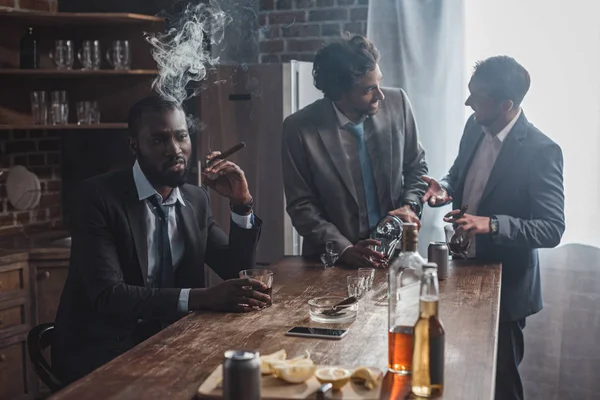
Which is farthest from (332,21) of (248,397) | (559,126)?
(248,397)

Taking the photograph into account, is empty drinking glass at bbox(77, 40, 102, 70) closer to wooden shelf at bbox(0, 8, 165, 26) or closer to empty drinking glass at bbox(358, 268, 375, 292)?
wooden shelf at bbox(0, 8, 165, 26)

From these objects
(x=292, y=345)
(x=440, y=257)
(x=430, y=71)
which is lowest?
(x=292, y=345)

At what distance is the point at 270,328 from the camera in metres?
2.14

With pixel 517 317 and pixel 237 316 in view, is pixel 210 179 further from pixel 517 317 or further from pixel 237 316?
pixel 517 317

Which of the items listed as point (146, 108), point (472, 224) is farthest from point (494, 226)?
point (146, 108)

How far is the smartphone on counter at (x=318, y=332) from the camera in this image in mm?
2051

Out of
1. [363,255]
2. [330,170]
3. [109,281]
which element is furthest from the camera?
[330,170]

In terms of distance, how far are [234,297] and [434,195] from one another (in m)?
1.25

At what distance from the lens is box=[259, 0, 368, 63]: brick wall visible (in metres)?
4.55

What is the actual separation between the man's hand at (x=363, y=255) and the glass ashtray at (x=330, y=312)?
2.13ft

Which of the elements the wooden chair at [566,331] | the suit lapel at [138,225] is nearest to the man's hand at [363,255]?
the suit lapel at [138,225]

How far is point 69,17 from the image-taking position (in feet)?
14.6

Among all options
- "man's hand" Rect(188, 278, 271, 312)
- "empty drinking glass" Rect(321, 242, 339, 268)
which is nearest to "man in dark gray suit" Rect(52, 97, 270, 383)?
"man's hand" Rect(188, 278, 271, 312)

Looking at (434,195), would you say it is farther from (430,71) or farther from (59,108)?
(59,108)
